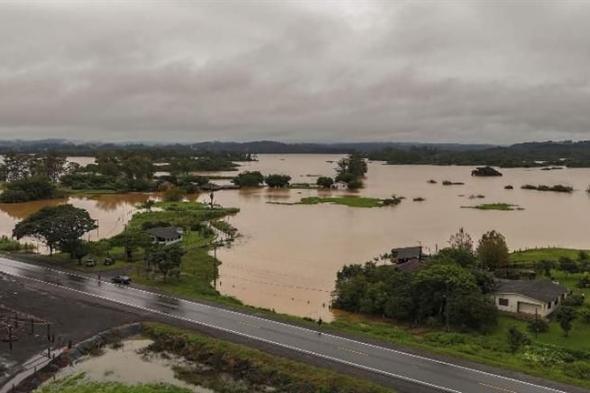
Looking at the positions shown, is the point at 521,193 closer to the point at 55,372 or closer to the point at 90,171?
the point at 90,171

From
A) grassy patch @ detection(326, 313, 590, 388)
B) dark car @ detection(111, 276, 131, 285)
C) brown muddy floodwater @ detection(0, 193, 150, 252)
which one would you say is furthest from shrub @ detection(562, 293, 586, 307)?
brown muddy floodwater @ detection(0, 193, 150, 252)

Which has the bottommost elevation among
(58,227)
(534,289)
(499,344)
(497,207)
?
(499,344)

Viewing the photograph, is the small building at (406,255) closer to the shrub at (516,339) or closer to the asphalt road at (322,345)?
the shrub at (516,339)

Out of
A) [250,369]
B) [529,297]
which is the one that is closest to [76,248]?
[250,369]

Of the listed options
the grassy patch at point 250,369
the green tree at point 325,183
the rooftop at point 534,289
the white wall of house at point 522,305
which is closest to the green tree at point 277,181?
the green tree at point 325,183

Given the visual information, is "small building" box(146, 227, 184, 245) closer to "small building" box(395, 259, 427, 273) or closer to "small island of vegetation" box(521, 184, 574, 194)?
"small building" box(395, 259, 427, 273)

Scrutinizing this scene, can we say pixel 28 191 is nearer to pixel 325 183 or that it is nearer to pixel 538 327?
pixel 325 183

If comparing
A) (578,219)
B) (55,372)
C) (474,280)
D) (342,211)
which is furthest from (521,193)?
(55,372)
